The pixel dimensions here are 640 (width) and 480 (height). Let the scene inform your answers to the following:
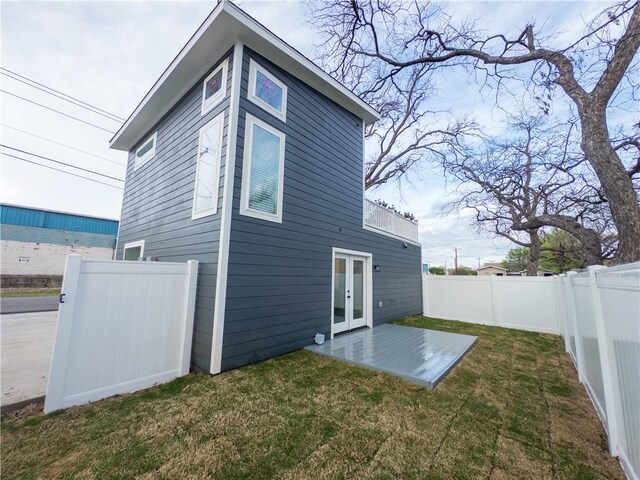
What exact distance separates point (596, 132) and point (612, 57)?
117 centimetres

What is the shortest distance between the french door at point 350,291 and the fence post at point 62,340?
14.1ft

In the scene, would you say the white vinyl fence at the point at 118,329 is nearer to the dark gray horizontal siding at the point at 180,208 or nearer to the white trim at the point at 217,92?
the dark gray horizontal siding at the point at 180,208

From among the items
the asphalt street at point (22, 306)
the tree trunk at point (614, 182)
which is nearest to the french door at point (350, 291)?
the tree trunk at point (614, 182)

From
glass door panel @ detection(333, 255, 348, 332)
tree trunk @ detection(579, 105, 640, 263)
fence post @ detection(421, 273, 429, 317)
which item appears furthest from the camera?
fence post @ detection(421, 273, 429, 317)

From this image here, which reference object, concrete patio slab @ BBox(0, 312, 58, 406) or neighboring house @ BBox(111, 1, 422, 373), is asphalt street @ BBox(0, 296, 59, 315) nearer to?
concrete patio slab @ BBox(0, 312, 58, 406)

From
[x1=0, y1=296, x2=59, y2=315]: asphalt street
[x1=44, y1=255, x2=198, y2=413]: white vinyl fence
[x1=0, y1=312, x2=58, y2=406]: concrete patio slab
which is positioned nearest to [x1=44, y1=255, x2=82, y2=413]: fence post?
[x1=44, y1=255, x2=198, y2=413]: white vinyl fence

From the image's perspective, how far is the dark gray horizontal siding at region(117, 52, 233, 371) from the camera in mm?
3859

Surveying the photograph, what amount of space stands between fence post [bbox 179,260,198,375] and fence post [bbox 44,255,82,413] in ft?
3.97

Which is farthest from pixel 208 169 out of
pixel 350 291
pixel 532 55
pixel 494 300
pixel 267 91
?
pixel 494 300

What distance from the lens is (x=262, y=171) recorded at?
174 inches

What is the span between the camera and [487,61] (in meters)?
5.46

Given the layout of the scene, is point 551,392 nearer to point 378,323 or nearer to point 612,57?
point 378,323

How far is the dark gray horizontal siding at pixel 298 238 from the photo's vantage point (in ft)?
13.1

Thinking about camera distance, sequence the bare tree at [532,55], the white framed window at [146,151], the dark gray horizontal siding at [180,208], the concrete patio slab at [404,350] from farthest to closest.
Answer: the white framed window at [146,151] → the dark gray horizontal siding at [180,208] → the concrete patio slab at [404,350] → the bare tree at [532,55]
